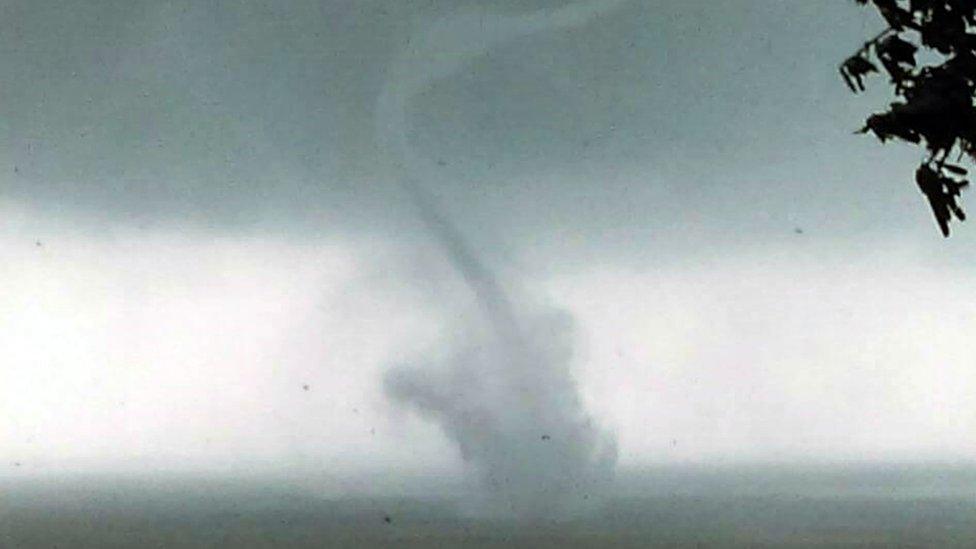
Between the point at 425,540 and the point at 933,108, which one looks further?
the point at 425,540

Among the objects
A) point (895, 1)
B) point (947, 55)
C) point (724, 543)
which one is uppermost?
point (724, 543)

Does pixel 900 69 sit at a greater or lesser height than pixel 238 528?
lesser

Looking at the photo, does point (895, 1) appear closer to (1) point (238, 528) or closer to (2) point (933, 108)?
(2) point (933, 108)

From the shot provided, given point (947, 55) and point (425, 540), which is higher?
point (425, 540)

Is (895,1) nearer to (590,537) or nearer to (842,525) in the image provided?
(590,537)

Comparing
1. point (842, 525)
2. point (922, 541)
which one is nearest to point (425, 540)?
point (922, 541)

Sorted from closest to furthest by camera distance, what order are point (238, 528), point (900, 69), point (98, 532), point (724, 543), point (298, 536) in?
point (900, 69)
point (724, 543)
point (298, 536)
point (98, 532)
point (238, 528)

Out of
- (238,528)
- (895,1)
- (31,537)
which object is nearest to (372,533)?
(238,528)

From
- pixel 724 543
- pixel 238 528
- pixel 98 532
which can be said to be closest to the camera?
pixel 724 543

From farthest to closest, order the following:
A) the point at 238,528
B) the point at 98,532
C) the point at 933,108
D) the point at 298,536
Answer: the point at 238,528 → the point at 98,532 → the point at 298,536 → the point at 933,108
